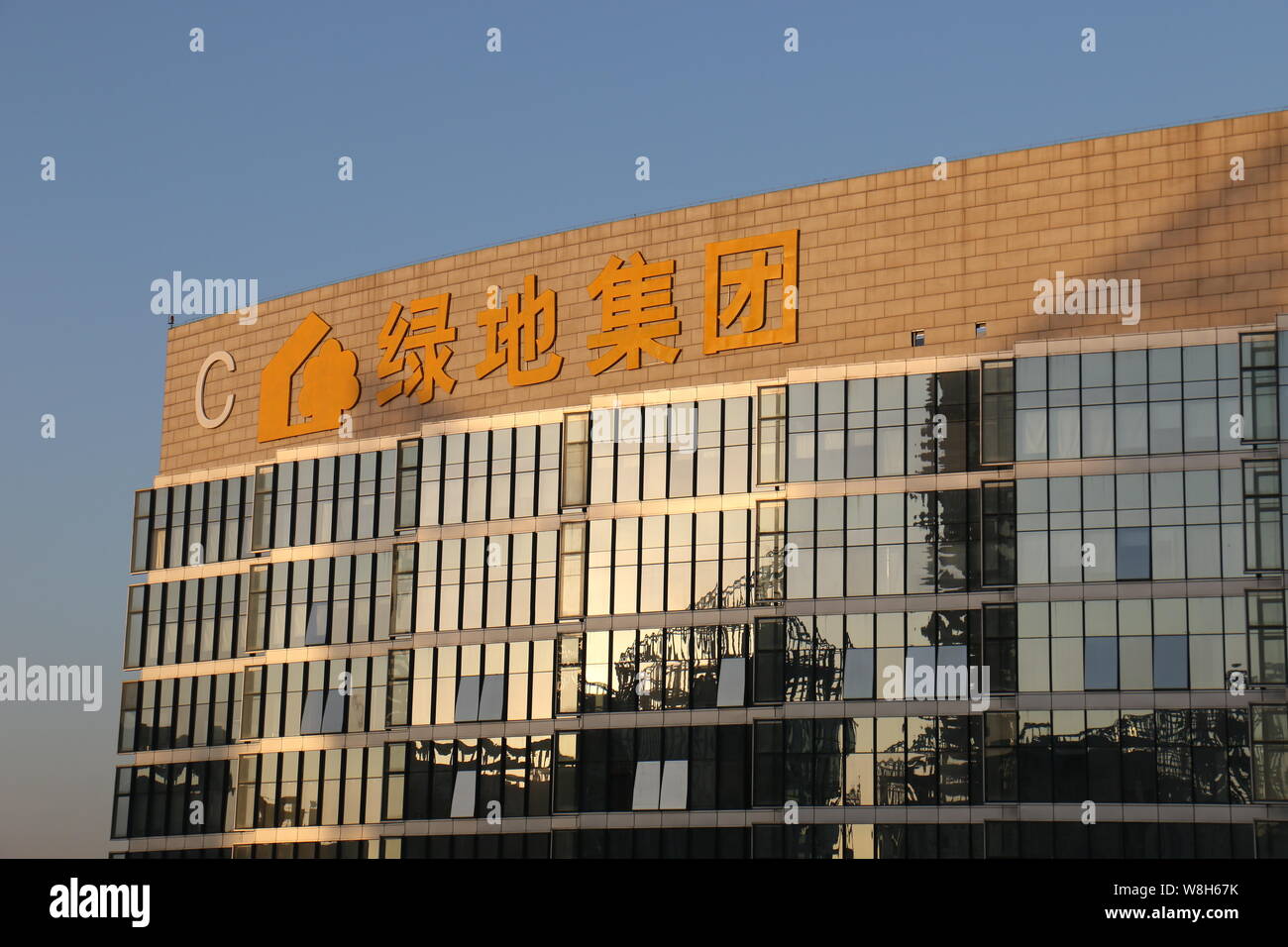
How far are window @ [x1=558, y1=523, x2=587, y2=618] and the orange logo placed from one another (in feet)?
45.9

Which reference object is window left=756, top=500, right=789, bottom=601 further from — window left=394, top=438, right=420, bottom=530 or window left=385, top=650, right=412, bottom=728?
window left=385, top=650, right=412, bottom=728

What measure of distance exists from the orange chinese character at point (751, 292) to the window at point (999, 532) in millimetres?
10297

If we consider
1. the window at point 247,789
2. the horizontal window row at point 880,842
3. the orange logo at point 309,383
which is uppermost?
the orange logo at point 309,383

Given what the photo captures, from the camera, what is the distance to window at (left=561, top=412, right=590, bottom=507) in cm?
7444

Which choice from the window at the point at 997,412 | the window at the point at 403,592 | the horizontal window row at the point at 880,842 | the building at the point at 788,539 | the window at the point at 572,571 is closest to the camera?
the horizontal window row at the point at 880,842

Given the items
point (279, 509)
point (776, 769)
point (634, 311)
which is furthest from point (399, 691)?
point (634, 311)

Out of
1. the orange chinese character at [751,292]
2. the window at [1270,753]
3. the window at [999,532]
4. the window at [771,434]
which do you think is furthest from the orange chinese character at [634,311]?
the window at [1270,753]

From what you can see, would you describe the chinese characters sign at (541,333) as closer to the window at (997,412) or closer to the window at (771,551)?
the window at (771,551)

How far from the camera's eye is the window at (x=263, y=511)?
83.4 metres
